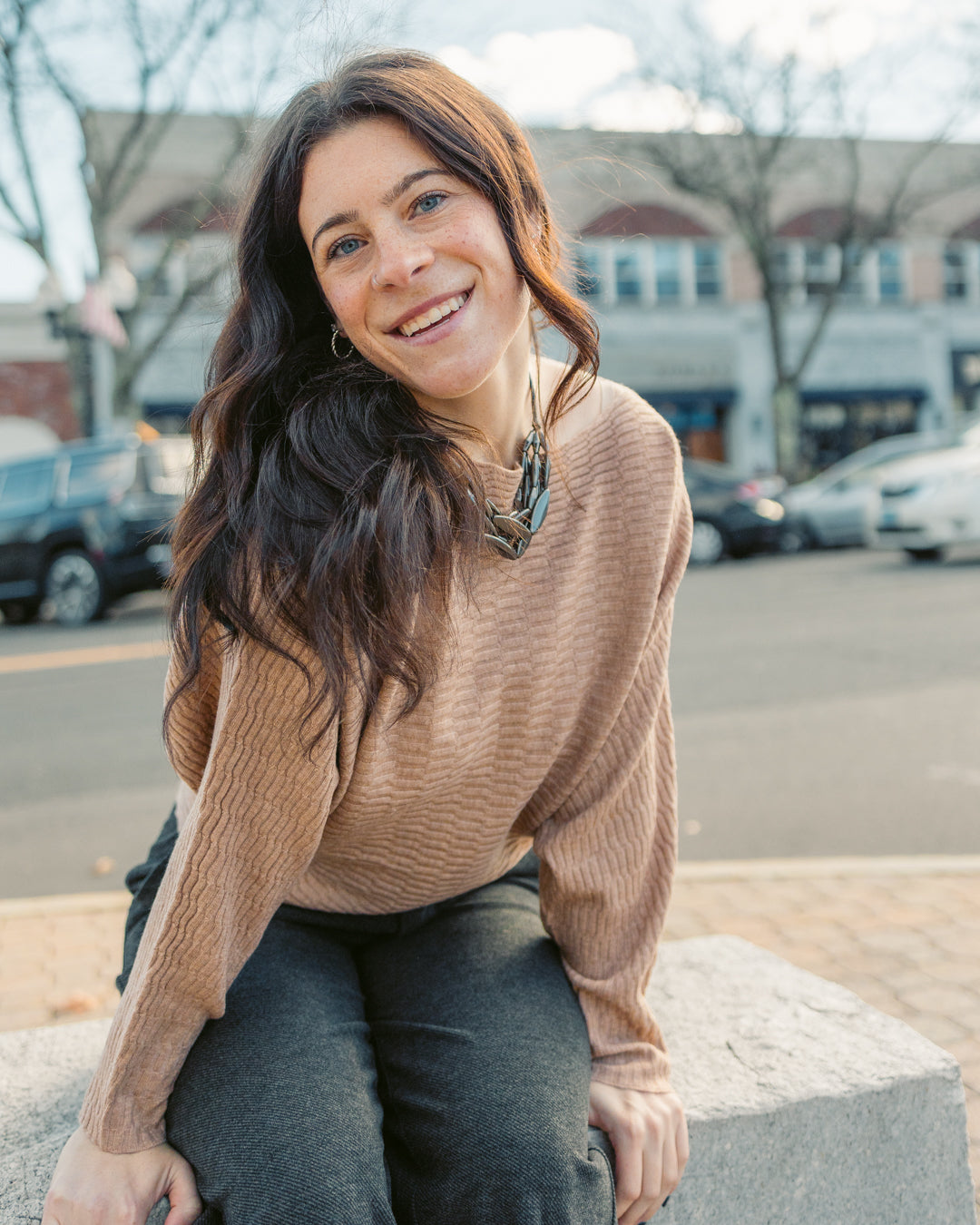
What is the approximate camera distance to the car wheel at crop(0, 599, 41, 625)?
12.2 m

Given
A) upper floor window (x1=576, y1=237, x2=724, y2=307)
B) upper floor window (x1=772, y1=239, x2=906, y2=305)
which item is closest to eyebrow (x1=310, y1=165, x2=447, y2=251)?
upper floor window (x1=772, y1=239, x2=906, y2=305)

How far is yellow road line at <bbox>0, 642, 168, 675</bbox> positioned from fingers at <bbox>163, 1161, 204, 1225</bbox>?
794 cm

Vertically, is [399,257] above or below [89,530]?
above

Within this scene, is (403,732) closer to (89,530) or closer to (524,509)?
(524,509)

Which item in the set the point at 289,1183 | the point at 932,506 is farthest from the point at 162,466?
the point at 289,1183

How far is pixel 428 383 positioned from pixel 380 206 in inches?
9.9

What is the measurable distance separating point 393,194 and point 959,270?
32.5m

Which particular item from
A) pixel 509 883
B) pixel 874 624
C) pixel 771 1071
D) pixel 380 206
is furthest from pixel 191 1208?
pixel 874 624

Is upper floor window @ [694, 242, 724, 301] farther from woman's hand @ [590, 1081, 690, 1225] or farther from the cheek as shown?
woman's hand @ [590, 1081, 690, 1225]

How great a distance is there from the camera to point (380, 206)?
1.66m

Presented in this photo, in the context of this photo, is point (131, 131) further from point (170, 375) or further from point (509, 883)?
point (509, 883)

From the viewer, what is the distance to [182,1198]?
151cm

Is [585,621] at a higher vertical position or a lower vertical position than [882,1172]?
higher

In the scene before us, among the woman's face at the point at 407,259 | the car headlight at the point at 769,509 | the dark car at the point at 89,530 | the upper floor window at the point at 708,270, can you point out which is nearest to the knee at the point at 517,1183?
the woman's face at the point at 407,259
